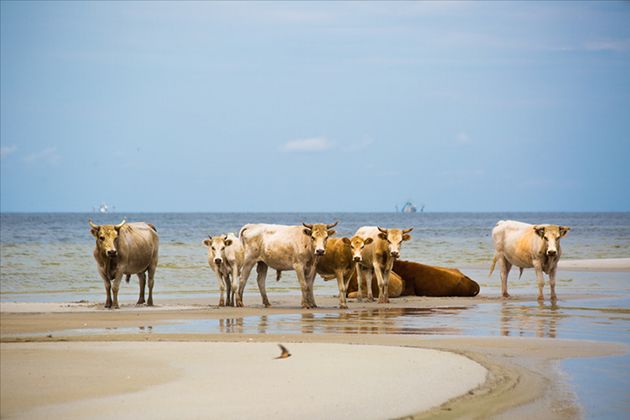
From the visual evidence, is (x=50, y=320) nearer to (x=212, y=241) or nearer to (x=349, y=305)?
(x=212, y=241)

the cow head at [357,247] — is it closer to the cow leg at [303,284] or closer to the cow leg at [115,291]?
the cow leg at [303,284]

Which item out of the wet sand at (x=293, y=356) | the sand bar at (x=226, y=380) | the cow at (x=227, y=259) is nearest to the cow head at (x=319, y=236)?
the wet sand at (x=293, y=356)

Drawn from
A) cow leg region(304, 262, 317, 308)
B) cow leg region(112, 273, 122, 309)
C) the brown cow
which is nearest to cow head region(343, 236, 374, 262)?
cow leg region(304, 262, 317, 308)

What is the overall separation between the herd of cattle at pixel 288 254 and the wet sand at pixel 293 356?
4.01 feet

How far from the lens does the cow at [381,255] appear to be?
866 inches

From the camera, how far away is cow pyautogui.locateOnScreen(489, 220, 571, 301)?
73.3ft

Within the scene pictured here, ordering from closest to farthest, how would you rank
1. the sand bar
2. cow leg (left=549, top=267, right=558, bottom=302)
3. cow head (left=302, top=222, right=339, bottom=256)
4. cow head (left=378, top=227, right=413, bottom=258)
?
the sand bar < cow head (left=302, top=222, right=339, bottom=256) < cow leg (left=549, top=267, right=558, bottom=302) < cow head (left=378, top=227, right=413, bottom=258)

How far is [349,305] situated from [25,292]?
9.62 meters

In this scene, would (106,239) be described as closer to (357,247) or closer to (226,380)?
(357,247)

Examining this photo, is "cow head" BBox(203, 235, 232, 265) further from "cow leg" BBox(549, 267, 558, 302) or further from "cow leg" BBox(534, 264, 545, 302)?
"cow leg" BBox(549, 267, 558, 302)

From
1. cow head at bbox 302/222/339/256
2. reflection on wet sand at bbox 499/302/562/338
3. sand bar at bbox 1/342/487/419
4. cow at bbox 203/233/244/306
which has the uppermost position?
cow head at bbox 302/222/339/256

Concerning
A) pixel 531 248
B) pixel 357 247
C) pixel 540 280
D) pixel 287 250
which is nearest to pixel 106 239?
pixel 287 250

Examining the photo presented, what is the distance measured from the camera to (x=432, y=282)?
2444cm

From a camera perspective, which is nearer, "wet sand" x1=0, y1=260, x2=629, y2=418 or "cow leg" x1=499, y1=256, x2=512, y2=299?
"wet sand" x1=0, y1=260, x2=629, y2=418
